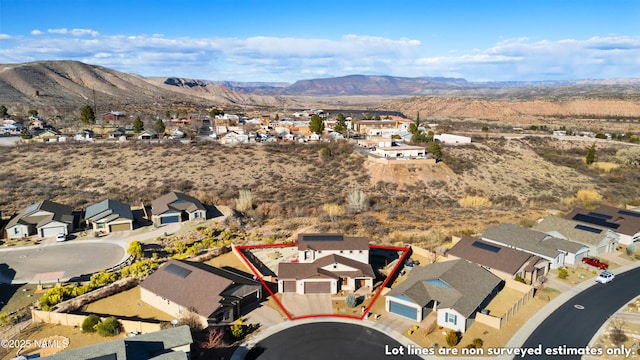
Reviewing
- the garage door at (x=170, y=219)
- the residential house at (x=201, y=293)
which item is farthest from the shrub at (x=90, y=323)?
the garage door at (x=170, y=219)

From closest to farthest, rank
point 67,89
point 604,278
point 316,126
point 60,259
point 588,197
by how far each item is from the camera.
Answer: point 604,278, point 60,259, point 588,197, point 316,126, point 67,89

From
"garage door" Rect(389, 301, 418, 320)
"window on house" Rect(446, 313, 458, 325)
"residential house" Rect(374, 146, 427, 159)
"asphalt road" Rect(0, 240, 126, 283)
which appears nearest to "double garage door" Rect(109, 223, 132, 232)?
"asphalt road" Rect(0, 240, 126, 283)

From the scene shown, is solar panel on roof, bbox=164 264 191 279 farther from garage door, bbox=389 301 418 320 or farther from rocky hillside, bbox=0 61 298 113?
rocky hillside, bbox=0 61 298 113

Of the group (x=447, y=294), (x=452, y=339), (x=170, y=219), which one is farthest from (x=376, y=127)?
(x=452, y=339)

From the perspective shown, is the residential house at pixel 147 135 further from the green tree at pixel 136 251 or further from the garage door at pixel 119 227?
the green tree at pixel 136 251

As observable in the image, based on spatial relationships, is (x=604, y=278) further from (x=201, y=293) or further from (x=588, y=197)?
(x=201, y=293)
